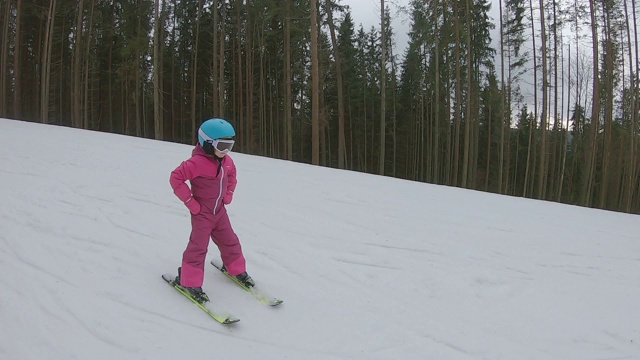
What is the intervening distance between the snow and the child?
0.34 meters

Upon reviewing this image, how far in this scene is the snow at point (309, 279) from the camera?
3.46 metres

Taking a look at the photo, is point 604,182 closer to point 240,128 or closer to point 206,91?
point 240,128

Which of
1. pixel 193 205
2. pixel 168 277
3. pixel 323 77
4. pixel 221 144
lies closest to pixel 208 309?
pixel 168 277

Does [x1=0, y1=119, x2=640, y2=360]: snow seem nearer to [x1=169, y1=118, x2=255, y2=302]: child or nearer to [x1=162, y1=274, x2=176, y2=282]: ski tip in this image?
[x1=162, y1=274, x2=176, y2=282]: ski tip

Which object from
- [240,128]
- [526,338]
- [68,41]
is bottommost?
[526,338]

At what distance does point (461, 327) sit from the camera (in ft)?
13.2

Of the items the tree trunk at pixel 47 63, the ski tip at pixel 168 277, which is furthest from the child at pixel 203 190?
the tree trunk at pixel 47 63

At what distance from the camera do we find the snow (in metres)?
3.46

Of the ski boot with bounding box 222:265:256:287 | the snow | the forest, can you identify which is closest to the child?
the snow

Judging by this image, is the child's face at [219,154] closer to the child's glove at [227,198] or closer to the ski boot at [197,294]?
the child's glove at [227,198]

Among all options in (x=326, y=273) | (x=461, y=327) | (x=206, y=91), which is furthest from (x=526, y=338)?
(x=206, y=91)

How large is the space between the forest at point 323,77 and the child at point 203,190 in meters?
12.7

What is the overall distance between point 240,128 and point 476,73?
1676 centimetres

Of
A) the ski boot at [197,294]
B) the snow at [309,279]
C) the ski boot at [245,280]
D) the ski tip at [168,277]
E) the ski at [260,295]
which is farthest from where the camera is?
the ski boot at [245,280]
